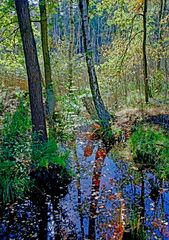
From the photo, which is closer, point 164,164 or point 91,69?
point 164,164

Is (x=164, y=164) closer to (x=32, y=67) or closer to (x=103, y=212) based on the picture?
(x=103, y=212)

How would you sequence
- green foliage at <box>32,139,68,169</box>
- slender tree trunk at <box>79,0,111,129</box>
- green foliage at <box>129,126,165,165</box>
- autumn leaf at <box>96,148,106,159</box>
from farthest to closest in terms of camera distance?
slender tree trunk at <box>79,0,111,129</box>, autumn leaf at <box>96,148,106,159</box>, green foliage at <box>129,126,165,165</box>, green foliage at <box>32,139,68,169</box>

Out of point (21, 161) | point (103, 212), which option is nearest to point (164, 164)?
point (103, 212)

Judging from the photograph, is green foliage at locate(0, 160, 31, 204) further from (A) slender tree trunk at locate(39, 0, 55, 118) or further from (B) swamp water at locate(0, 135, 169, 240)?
(A) slender tree trunk at locate(39, 0, 55, 118)

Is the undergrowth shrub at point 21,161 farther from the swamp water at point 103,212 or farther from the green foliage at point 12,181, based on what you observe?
the swamp water at point 103,212

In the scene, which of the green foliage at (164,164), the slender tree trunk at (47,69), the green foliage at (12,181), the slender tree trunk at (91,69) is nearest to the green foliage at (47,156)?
the green foliage at (12,181)

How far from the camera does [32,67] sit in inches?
230

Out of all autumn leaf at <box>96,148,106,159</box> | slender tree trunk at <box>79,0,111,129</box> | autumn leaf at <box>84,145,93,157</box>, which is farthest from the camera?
slender tree trunk at <box>79,0,111,129</box>

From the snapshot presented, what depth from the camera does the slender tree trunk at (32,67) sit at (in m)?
5.58

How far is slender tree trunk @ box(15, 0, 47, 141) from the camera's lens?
5578mm

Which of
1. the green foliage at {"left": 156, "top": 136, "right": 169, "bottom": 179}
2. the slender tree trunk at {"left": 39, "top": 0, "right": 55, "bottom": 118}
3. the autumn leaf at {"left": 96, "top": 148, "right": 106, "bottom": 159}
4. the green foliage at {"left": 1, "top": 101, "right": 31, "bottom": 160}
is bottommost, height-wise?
the autumn leaf at {"left": 96, "top": 148, "right": 106, "bottom": 159}

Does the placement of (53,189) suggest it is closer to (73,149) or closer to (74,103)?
(73,149)

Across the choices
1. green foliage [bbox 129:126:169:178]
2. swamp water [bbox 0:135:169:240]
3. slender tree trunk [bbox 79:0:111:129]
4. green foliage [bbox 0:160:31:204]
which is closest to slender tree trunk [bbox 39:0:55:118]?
slender tree trunk [bbox 79:0:111:129]

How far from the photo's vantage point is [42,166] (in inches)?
214
